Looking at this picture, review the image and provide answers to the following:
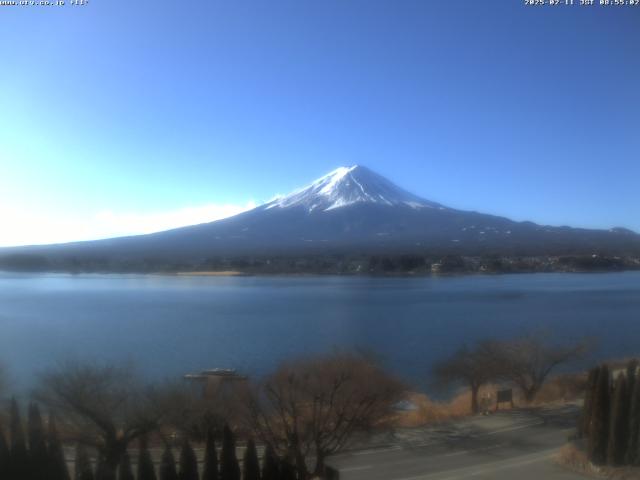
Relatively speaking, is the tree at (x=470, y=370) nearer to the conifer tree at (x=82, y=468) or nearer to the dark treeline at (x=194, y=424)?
the dark treeline at (x=194, y=424)

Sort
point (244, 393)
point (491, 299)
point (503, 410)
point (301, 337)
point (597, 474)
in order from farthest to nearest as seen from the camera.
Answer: point (491, 299)
point (301, 337)
point (503, 410)
point (244, 393)
point (597, 474)

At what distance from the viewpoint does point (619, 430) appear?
449cm

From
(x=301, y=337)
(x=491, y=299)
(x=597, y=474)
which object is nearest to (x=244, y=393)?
(x=597, y=474)

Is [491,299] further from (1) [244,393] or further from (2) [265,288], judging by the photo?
(1) [244,393]

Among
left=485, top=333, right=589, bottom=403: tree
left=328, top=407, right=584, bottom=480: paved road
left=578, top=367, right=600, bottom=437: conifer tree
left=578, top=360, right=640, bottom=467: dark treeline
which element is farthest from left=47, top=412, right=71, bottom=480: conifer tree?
left=485, top=333, right=589, bottom=403: tree

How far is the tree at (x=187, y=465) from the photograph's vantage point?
3746mm

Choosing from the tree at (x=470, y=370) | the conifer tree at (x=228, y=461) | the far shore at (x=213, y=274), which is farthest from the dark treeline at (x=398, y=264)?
the conifer tree at (x=228, y=461)

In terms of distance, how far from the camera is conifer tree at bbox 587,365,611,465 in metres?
4.52

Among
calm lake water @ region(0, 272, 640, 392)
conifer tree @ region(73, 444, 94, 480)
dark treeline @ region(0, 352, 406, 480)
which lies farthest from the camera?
calm lake water @ region(0, 272, 640, 392)

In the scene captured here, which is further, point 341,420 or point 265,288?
point 265,288

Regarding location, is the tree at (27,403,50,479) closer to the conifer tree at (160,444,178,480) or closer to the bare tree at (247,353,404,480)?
the conifer tree at (160,444,178,480)

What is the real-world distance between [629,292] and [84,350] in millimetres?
18568

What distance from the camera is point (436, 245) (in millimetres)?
35344

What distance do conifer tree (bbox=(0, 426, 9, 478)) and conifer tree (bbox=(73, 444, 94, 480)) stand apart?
0.40 meters
